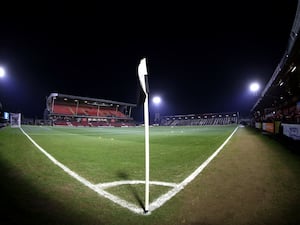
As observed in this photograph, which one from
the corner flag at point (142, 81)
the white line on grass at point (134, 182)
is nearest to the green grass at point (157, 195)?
the white line on grass at point (134, 182)

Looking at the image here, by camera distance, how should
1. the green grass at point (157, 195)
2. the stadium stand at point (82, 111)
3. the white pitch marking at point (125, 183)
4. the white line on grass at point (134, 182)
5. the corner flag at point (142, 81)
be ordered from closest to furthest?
the green grass at point (157, 195)
the corner flag at point (142, 81)
the white line on grass at point (134, 182)
the white pitch marking at point (125, 183)
the stadium stand at point (82, 111)

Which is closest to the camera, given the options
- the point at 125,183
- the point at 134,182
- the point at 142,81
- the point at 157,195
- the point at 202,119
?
the point at 142,81

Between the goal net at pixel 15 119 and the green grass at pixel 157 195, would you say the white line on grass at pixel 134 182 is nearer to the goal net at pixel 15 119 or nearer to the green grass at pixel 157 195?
the green grass at pixel 157 195

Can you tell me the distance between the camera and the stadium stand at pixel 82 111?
71938 mm

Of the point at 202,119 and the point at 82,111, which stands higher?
the point at 82,111

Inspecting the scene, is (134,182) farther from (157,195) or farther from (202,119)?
(202,119)

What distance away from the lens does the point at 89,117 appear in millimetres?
80250

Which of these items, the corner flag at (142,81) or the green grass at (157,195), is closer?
the green grass at (157,195)

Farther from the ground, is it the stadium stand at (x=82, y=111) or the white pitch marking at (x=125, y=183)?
the stadium stand at (x=82, y=111)

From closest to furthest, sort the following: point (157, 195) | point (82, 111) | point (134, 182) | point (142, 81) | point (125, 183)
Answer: point (142, 81)
point (157, 195)
point (125, 183)
point (134, 182)
point (82, 111)

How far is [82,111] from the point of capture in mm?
82938

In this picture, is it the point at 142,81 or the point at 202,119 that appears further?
the point at 202,119

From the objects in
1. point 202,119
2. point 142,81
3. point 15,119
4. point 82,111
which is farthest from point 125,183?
point 202,119

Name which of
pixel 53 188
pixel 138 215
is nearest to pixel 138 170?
pixel 53 188
